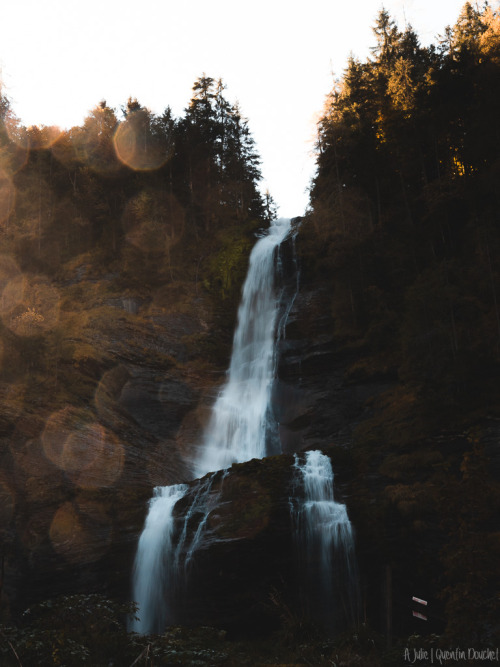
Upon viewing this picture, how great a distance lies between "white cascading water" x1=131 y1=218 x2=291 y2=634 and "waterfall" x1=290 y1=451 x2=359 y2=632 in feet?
10.1

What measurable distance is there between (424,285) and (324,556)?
10289 mm

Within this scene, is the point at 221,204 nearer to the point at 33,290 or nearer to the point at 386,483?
the point at 33,290

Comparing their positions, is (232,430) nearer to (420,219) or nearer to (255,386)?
(255,386)

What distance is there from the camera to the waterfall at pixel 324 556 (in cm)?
1444

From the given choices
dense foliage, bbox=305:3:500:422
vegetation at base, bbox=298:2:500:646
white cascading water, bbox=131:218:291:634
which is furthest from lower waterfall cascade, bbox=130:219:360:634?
dense foliage, bbox=305:3:500:422

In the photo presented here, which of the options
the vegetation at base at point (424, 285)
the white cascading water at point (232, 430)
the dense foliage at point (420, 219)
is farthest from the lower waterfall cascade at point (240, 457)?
the dense foliage at point (420, 219)

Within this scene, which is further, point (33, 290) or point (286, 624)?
point (33, 290)

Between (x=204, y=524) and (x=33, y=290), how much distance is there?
21926 millimetres

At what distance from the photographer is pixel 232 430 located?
79.8ft

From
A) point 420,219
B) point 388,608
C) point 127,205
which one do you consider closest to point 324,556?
point 388,608

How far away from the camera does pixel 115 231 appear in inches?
1486

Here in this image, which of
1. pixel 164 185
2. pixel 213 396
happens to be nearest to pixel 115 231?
pixel 164 185

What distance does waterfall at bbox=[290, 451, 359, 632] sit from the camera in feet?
47.4

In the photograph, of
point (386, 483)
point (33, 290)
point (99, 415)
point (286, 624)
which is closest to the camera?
point (286, 624)
